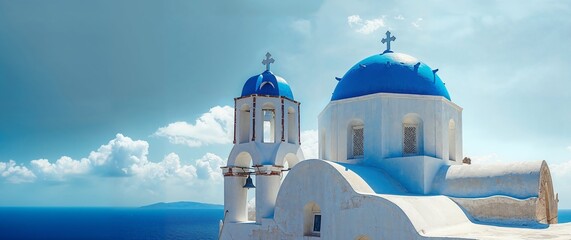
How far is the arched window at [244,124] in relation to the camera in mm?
18031

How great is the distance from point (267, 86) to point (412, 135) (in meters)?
5.46

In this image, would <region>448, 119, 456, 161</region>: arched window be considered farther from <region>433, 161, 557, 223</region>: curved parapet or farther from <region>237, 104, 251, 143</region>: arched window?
<region>237, 104, 251, 143</region>: arched window

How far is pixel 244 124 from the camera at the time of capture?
719 inches

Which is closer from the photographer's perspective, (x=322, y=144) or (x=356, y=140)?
(x=356, y=140)

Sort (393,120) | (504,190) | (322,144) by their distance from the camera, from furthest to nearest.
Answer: (322,144), (393,120), (504,190)

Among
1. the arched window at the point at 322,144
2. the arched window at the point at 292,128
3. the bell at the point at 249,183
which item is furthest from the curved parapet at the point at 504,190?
the bell at the point at 249,183

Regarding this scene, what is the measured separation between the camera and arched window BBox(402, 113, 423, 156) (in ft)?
52.5

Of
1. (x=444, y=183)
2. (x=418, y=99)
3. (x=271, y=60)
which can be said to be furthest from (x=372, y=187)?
(x=271, y=60)

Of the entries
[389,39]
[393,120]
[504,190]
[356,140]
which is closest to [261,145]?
[356,140]

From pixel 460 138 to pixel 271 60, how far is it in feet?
24.7

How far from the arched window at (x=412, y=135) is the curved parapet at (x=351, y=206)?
5.77 feet

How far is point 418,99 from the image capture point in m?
15.9

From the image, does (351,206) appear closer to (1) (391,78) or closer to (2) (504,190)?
(2) (504,190)

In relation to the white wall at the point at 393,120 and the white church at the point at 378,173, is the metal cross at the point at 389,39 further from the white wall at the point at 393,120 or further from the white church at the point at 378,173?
the white wall at the point at 393,120
